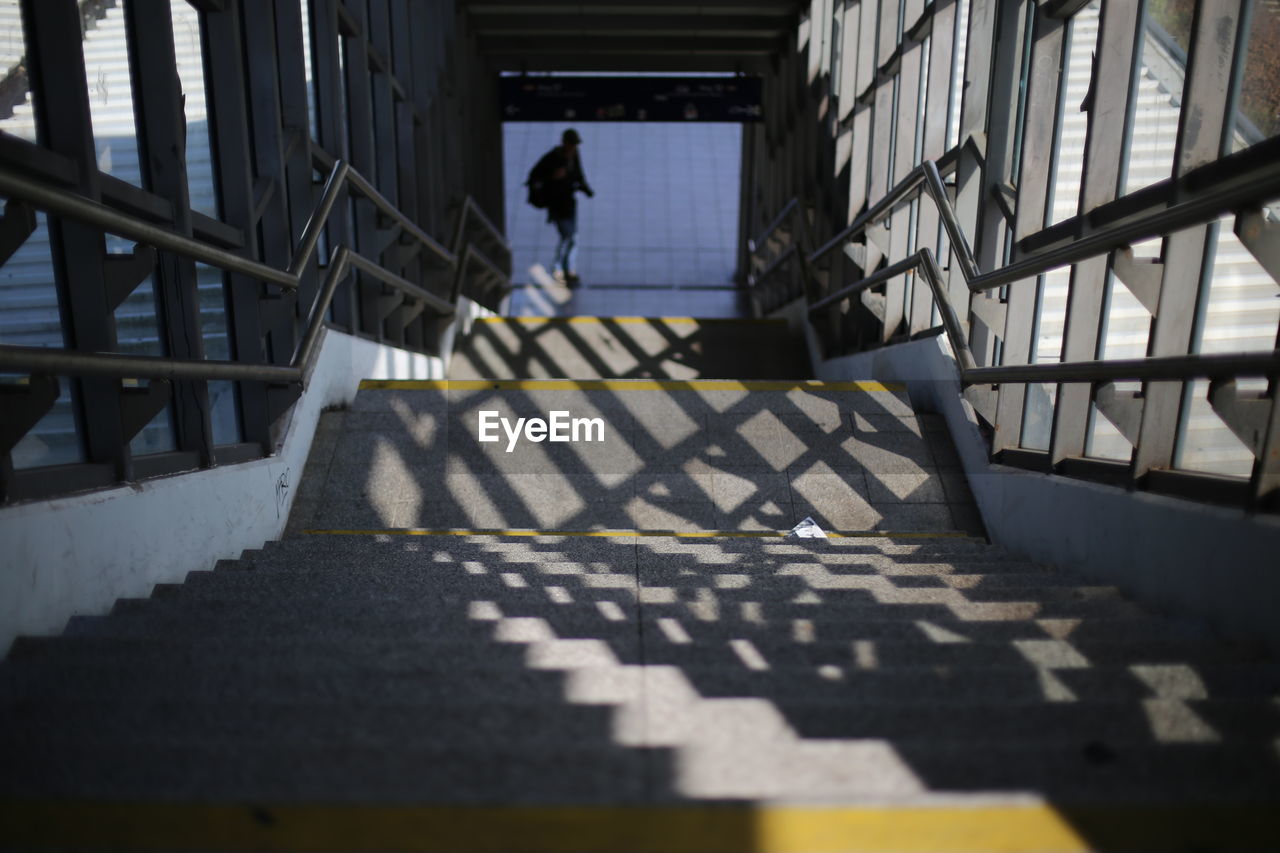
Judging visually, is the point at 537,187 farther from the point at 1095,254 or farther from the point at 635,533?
the point at 1095,254

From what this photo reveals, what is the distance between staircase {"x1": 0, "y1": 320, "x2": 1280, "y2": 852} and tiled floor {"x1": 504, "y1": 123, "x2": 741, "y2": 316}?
10.5 m

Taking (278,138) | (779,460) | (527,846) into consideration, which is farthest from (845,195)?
(527,846)

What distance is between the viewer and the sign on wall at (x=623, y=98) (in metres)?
11.1

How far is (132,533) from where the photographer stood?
7.46 feet

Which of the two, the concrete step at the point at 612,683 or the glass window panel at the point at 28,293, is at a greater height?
the glass window panel at the point at 28,293

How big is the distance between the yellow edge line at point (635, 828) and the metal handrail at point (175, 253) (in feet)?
3.53

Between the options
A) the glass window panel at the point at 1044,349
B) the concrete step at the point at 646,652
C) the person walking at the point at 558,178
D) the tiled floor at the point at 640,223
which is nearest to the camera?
the concrete step at the point at 646,652

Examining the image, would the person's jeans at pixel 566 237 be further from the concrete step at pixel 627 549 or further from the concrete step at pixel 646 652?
the concrete step at pixel 646 652

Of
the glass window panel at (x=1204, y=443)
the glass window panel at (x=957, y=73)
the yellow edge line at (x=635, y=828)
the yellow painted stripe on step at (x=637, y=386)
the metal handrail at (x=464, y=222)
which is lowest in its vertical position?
the yellow edge line at (x=635, y=828)

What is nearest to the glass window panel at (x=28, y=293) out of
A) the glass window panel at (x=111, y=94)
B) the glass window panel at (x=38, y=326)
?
the glass window panel at (x=38, y=326)

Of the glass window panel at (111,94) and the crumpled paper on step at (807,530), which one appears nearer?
the glass window panel at (111,94)

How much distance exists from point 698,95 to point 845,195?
495cm

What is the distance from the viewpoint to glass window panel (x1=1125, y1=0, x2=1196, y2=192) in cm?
290

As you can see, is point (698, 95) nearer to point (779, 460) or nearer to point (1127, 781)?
point (779, 460)
